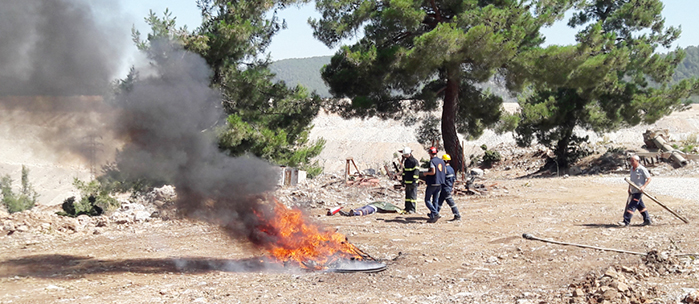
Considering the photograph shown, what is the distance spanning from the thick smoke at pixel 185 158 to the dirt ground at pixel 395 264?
80 centimetres

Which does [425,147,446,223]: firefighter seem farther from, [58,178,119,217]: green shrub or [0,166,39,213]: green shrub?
[0,166,39,213]: green shrub

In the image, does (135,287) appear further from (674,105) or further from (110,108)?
(674,105)

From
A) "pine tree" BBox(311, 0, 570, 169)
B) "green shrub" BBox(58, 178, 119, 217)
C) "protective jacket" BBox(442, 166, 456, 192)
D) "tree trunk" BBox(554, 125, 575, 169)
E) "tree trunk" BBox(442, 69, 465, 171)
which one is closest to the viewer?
"protective jacket" BBox(442, 166, 456, 192)

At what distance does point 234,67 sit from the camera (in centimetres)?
1703

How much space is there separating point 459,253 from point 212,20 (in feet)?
36.6

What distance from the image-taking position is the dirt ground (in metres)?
6.96

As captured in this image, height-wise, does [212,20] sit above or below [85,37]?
above

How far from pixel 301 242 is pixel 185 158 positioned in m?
2.27

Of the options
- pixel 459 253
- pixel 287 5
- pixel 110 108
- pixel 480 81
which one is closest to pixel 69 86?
pixel 110 108

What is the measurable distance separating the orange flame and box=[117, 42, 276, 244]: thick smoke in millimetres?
281

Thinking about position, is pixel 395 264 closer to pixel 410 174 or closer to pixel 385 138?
pixel 410 174

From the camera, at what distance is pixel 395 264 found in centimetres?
867

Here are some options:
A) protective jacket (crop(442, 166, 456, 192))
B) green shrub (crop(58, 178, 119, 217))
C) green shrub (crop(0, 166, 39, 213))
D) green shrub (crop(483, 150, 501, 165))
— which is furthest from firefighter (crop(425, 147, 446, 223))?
green shrub (crop(483, 150, 501, 165))

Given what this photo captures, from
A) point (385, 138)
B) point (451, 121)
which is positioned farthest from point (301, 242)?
point (385, 138)
